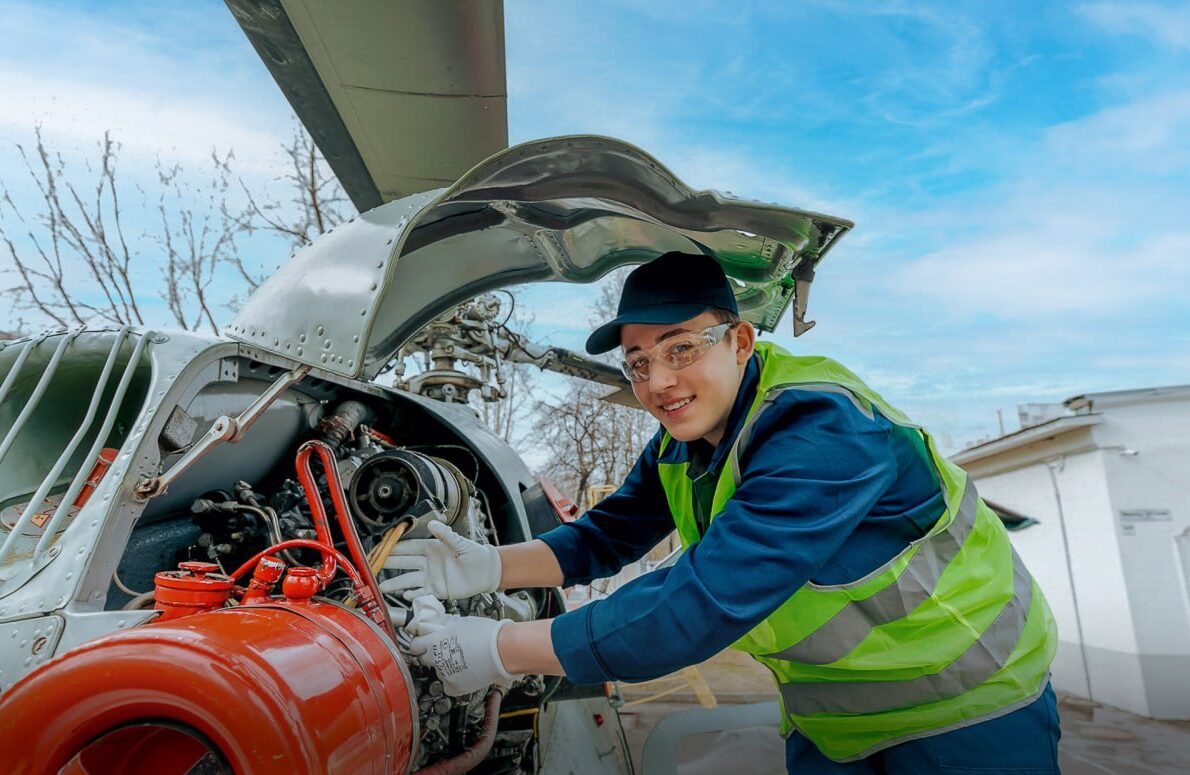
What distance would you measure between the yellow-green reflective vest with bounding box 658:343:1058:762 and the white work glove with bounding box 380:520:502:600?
2.41 feet

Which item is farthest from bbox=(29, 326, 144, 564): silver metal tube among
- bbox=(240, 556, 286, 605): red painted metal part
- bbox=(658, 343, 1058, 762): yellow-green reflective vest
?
bbox=(658, 343, 1058, 762): yellow-green reflective vest

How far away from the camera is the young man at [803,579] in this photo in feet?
5.65

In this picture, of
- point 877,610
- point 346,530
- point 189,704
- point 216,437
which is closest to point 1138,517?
point 877,610

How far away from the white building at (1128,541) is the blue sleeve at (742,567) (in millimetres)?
8236

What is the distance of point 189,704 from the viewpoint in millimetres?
1126

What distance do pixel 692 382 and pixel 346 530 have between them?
1.02 m

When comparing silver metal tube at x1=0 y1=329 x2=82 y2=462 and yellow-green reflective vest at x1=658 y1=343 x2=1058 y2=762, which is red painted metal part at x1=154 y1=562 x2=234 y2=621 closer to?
silver metal tube at x1=0 y1=329 x2=82 y2=462

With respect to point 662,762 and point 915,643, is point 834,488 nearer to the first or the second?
point 915,643

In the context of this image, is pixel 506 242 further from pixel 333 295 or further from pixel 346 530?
pixel 346 530

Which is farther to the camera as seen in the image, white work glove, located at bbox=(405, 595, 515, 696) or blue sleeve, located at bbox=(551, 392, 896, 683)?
white work glove, located at bbox=(405, 595, 515, 696)

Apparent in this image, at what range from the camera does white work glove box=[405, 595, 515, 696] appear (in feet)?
6.09

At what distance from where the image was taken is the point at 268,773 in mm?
1115

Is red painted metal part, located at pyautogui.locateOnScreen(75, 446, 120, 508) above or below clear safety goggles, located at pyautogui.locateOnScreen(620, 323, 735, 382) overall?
below

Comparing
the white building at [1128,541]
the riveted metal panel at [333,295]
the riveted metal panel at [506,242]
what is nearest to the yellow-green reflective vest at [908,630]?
the riveted metal panel at [506,242]
